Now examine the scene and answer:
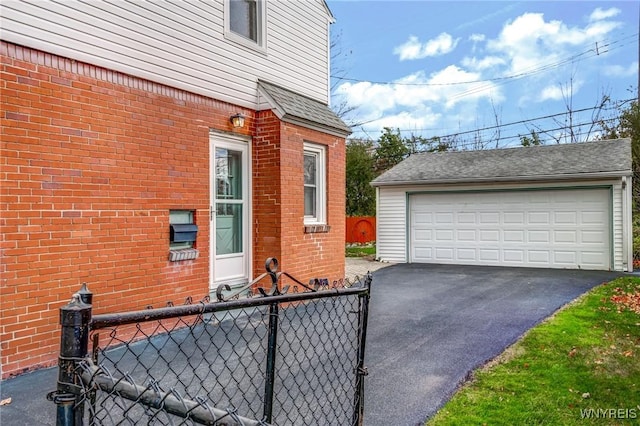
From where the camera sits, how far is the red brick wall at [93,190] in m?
4.17

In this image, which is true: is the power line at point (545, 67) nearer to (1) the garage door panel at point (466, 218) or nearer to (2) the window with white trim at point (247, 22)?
(1) the garage door panel at point (466, 218)

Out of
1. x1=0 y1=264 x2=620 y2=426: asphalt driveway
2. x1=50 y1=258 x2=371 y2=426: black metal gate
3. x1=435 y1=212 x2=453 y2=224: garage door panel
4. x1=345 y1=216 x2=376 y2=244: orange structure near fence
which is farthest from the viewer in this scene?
x1=345 y1=216 x2=376 y2=244: orange structure near fence

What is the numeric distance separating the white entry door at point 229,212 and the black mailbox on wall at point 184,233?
0.50 meters

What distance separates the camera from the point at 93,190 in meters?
4.83

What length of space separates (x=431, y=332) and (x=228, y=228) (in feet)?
10.8

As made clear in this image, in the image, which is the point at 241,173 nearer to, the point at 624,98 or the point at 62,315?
the point at 62,315

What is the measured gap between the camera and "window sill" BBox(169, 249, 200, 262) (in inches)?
225

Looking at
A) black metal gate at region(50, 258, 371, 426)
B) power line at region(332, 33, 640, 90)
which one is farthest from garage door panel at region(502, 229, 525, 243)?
power line at region(332, 33, 640, 90)

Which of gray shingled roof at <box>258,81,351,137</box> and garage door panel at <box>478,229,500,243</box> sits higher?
gray shingled roof at <box>258,81,351,137</box>

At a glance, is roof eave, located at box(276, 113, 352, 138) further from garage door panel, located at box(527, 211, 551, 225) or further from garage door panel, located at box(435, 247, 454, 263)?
garage door panel, located at box(527, 211, 551, 225)

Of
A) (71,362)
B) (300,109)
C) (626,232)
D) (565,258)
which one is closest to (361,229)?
(565,258)

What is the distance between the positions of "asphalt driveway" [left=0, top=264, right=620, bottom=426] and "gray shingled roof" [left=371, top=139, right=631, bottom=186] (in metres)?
2.58

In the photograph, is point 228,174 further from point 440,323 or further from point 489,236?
point 489,236

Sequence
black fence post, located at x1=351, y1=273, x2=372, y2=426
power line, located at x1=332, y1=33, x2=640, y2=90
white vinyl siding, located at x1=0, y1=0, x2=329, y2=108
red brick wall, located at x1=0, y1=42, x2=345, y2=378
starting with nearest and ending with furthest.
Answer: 1. black fence post, located at x1=351, y1=273, x2=372, y2=426
2. red brick wall, located at x1=0, y1=42, x2=345, y2=378
3. white vinyl siding, located at x1=0, y1=0, x2=329, y2=108
4. power line, located at x1=332, y1=33, x2=640, y2=90
